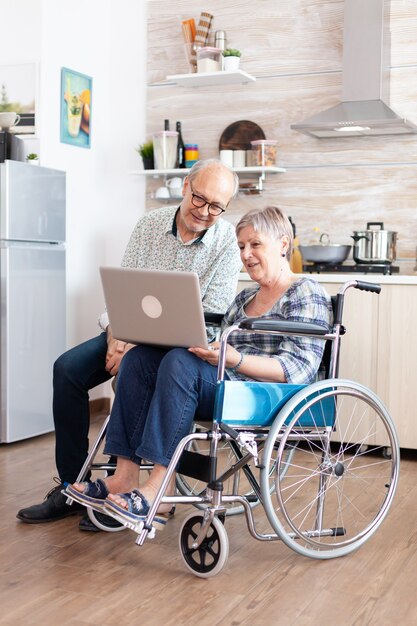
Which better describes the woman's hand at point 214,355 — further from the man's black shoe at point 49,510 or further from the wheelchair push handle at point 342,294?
the man's black shoe at point 49,510

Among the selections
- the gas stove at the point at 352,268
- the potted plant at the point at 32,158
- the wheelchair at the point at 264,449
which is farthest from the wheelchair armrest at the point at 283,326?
the potted plant at the point at 32,158

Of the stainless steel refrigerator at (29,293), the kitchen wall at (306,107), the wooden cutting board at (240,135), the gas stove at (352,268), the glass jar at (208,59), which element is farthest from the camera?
the wooden cutting board at (240,135)

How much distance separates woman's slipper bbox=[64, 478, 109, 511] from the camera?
2391 millimetres

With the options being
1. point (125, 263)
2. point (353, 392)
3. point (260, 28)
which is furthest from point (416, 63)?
point (353, 392)

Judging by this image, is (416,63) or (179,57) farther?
(179,57)

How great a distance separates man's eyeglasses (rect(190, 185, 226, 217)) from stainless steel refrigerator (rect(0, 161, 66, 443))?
1463 millimetres

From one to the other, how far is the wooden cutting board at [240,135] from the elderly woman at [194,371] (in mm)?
2099

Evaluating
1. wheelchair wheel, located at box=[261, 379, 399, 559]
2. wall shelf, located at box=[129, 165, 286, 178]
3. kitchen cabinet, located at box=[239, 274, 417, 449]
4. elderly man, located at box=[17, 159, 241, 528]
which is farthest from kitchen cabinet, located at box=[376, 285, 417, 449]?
elderly man, located at box=[17, 159, 241, 528]

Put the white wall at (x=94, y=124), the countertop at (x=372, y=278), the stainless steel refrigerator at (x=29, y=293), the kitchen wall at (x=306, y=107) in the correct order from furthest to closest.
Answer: the white wall at (x=94, y=124) < the kitchen wall at (x=306, y=107) < the stainless steel refrigerator at (x=29, y=293) < the countertop at (x=372, y=278)

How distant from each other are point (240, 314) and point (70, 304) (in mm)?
2087

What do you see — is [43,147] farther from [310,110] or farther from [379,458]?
[379,458]

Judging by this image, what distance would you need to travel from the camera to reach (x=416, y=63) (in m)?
4.26

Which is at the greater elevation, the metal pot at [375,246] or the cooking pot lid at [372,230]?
the cooking pot lid at [372,230]

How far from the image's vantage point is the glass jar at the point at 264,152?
448 cm
